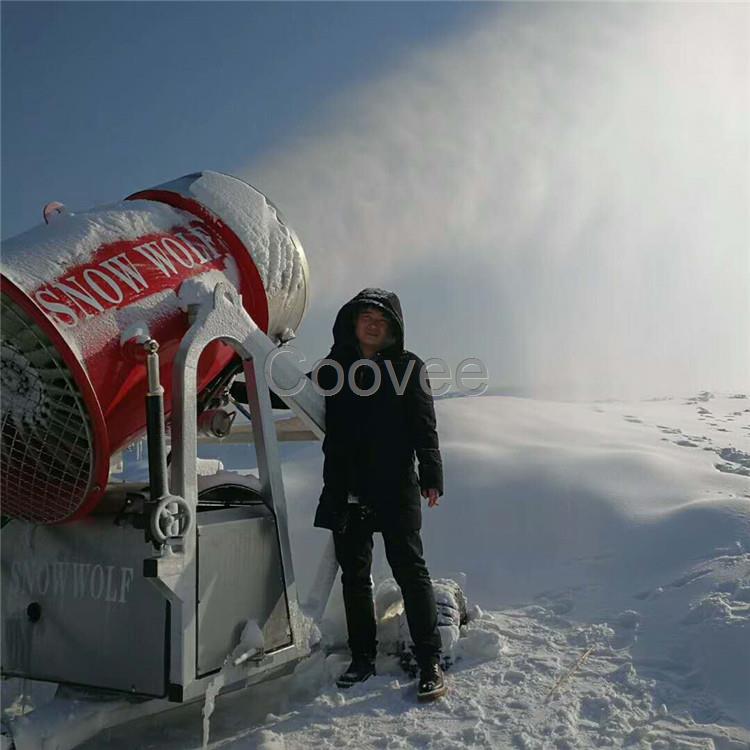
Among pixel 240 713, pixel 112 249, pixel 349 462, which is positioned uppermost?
pixel 112 249

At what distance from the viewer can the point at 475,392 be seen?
3656 mm

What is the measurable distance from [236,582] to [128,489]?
551 mm

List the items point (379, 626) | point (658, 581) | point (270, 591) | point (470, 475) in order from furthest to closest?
point (470, 475)
point (658, 581)
point (379, 626)
point (270, 591)

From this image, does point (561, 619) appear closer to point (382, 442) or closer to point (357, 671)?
point (357, 671)

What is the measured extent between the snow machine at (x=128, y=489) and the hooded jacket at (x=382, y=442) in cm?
26

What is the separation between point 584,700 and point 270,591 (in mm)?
1275

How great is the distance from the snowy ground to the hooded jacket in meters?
0.67

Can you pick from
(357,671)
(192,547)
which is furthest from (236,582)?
(357,671)

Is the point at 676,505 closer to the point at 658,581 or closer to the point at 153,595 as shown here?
the point at 658,581

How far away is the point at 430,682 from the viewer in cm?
314

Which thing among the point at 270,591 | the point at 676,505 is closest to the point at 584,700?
the point at 270,591

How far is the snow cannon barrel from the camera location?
2701 millimetres

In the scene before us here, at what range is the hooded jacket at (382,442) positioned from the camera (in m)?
3.39

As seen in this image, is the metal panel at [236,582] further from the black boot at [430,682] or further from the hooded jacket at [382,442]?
the black boot at [430,682]
